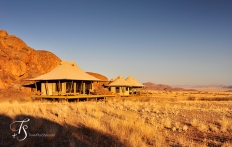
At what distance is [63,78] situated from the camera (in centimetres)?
2792

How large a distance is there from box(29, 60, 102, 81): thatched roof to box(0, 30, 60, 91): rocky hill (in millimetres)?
8037

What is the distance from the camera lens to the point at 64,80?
29.5 metres

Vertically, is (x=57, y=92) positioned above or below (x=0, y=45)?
below

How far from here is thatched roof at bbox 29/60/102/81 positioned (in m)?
29.1

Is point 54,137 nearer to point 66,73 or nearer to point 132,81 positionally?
point 66,73

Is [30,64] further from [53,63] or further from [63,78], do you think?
[63,78]

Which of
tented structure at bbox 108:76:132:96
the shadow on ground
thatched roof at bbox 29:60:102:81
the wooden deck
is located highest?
thatched roof at bbox 29:60:102:81

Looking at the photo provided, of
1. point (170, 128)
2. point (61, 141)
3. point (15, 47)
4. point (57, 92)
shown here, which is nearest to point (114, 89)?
point (57, 92)

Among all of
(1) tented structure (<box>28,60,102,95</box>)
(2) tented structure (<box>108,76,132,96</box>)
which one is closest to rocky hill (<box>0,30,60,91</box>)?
(1) tented structure (<box>28,60,102,95</box>)

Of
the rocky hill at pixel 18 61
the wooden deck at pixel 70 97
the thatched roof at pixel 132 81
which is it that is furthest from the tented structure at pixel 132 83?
the wooden deck at pixel 70 97

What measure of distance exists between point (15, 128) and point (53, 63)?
38.4 meters

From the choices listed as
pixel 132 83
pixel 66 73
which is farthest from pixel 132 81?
pixel 66 73

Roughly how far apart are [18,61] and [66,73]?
573 inches

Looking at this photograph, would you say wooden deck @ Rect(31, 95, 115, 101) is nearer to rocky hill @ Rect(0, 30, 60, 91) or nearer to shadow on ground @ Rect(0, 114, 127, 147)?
rocky hill @ Rect(0, 30, 60, 91)
